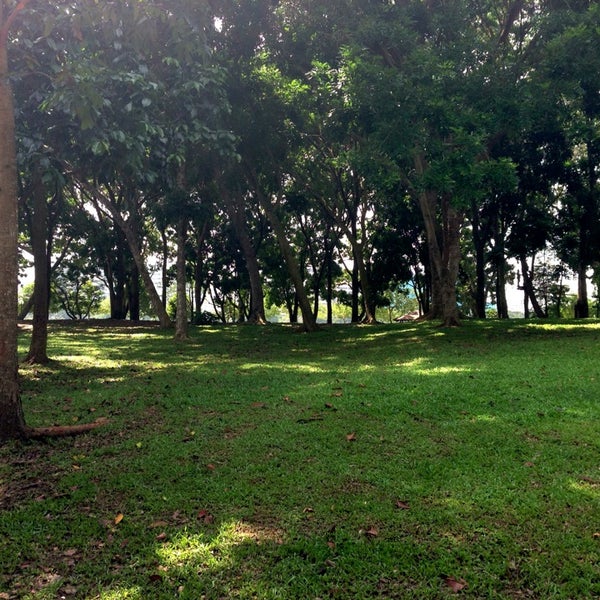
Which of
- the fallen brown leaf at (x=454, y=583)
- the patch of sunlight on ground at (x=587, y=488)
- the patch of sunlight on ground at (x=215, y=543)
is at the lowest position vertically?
the fallen brown leaf at (x=454, y=583)

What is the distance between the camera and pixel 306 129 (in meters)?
20.1

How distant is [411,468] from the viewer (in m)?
5.06

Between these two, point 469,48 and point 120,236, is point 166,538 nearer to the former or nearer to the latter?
point 469,48

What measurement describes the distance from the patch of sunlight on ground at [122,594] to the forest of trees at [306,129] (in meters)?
3.59

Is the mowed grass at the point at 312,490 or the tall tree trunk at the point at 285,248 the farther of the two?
the tall tree trunk at the point at 285,248

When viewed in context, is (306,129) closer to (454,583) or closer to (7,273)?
(7,273)

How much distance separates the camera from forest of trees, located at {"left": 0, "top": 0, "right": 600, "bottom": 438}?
7.38 m

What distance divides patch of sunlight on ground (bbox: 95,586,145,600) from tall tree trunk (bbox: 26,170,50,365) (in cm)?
938

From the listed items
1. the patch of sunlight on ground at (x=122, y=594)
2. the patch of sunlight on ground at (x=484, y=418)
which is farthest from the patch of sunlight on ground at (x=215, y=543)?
the patch of sunlight on ground at (x=484, y=418)

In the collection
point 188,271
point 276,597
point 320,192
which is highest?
point 320,192

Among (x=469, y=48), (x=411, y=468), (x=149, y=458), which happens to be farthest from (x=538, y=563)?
(x=469, y=48)

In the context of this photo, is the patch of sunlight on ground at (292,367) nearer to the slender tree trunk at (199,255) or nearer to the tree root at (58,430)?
the tree root at (58,430)

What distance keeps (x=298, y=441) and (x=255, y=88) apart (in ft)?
48.5

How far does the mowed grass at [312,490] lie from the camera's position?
3385 millimetres
